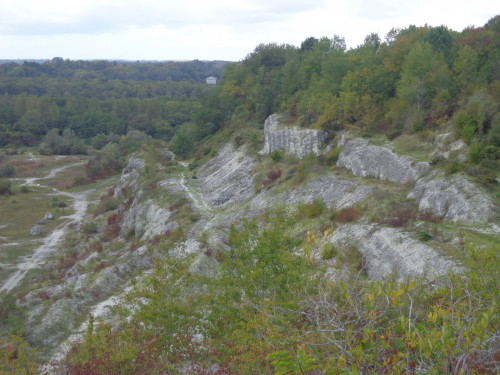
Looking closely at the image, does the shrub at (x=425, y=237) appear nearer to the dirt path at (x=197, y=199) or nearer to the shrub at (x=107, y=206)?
the dirt path at (x=197, y=199)

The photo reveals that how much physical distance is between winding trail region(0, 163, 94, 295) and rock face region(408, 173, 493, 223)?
113ft

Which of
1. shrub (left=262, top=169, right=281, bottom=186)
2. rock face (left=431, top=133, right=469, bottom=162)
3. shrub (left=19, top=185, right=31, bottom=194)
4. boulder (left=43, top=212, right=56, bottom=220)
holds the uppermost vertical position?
rock face (left=431, top=133, right=469, bottom=162)

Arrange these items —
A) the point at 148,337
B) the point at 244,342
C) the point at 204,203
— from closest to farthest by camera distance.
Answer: the point at 244,342
the point at 148,337
the point at 204,203

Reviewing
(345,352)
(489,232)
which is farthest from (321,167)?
(345,352)

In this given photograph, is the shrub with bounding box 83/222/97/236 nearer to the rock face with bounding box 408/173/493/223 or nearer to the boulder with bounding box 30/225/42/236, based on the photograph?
the boulder with bounding box 30/225/42/236

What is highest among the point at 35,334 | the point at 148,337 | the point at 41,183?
the point at 148,337

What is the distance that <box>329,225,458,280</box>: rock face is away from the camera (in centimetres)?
1816

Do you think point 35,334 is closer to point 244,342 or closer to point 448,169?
point 244,342

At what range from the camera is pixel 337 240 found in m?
24.2

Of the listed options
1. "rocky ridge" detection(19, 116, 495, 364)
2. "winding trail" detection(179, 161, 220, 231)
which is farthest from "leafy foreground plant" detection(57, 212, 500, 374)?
"winding trail" detection(179, 161, 220, 231)

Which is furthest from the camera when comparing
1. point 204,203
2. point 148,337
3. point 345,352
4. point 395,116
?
point 204,203

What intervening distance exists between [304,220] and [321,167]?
31.6ft

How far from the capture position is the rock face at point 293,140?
41438 mm

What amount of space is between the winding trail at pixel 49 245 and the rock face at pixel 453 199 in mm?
34458
